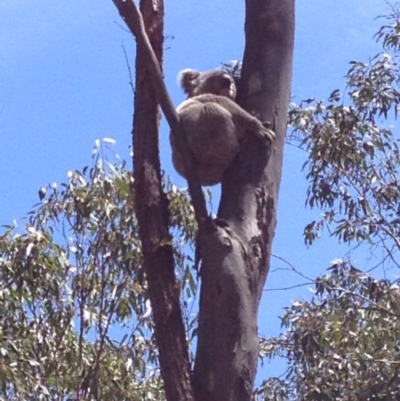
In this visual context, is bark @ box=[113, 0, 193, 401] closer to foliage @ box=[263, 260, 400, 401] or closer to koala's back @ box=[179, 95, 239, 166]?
koala's back @ box=[179, 95, 239, 166]

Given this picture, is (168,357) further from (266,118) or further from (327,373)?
(327,373)

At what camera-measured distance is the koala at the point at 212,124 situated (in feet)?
13.7

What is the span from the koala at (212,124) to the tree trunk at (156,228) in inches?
17.8

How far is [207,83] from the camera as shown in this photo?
520cm

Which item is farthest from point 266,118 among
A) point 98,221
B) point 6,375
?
point 98,221

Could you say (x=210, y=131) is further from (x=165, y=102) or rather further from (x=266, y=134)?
(x=165, y=102)

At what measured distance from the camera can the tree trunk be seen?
9.49ft

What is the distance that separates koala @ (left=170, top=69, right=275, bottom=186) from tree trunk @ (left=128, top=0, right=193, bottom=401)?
0.45 meters

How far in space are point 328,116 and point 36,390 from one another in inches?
157

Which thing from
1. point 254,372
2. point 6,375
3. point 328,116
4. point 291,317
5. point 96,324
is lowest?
point 254,372

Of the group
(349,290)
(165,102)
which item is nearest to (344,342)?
(349,290)

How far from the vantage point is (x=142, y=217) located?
3217 mm

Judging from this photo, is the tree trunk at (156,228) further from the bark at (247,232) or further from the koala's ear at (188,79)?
the koala's ear at (188,79)

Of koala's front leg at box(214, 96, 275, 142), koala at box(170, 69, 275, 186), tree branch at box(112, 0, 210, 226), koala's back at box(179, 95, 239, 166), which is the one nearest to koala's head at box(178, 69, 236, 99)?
koala at box(170, 69, 275, 186)
